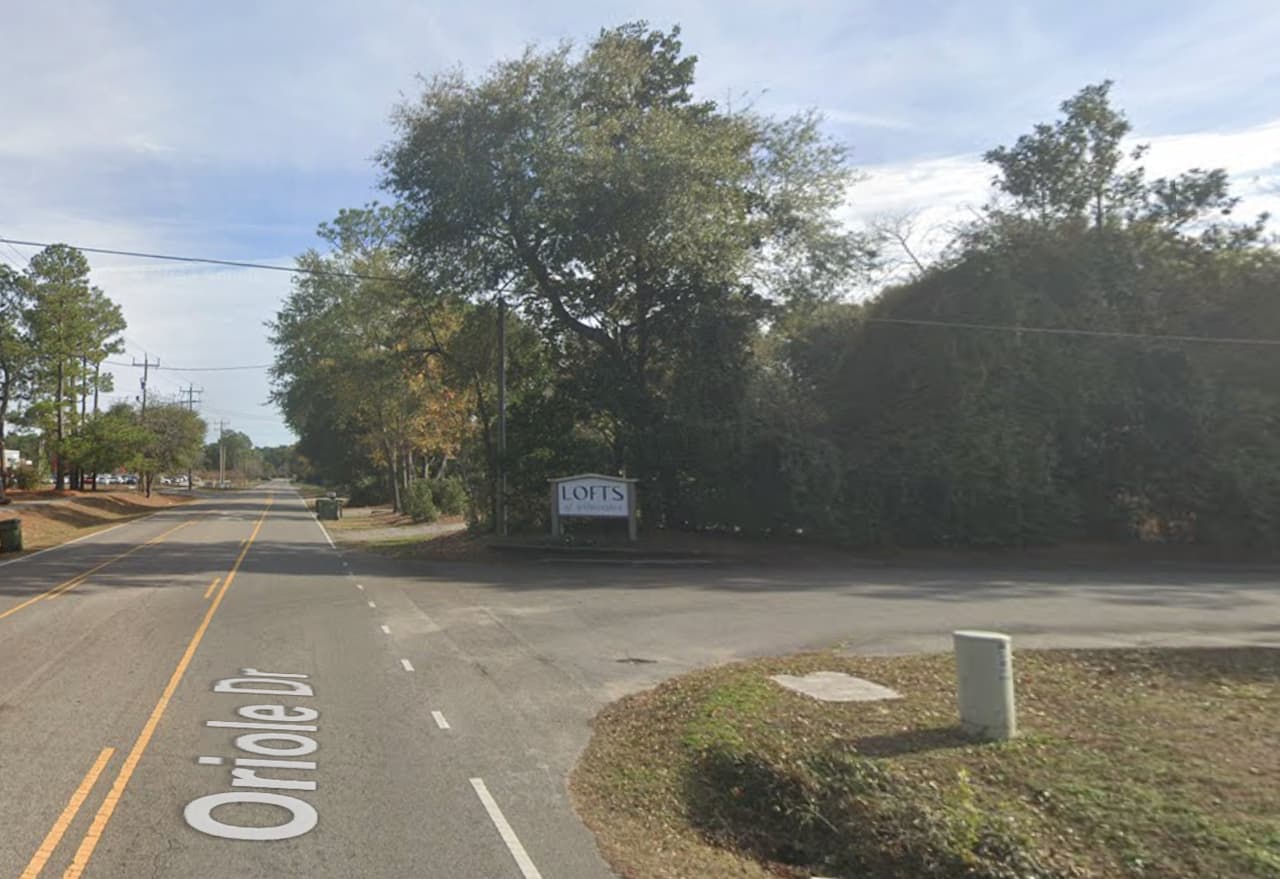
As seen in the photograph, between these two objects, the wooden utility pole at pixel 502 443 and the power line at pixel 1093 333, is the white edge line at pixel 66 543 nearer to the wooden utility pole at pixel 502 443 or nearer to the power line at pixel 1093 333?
the wooden utility pole at pixel 502 443

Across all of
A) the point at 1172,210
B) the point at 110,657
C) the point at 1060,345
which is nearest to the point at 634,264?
the point at 1060,345

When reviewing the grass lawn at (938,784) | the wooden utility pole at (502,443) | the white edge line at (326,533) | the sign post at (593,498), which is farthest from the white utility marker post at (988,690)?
the white edge line at (326,533)

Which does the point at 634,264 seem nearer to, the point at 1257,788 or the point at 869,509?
the point at 869,509

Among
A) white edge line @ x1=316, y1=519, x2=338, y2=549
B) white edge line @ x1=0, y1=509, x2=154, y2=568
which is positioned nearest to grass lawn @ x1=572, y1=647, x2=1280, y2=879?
white edge line @ x1=0, y1=509, x2=154, y2=568

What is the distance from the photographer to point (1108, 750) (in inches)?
262

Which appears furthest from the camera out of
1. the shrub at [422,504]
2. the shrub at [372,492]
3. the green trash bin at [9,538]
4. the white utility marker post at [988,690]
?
the shrub at [372,492]

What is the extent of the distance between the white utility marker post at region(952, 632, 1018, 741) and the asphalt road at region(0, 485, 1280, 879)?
120 inches

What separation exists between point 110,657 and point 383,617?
4.35 meters

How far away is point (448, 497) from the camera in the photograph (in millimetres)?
46750

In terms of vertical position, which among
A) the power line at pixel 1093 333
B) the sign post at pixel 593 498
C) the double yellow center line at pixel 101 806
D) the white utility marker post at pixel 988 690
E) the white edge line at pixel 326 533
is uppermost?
the power line at pixel 1093 333

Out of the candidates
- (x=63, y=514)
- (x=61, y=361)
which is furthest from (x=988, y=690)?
(x=61, y=361)

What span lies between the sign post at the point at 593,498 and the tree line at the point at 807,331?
166 cm

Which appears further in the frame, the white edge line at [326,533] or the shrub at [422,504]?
the shrub at [422,504]

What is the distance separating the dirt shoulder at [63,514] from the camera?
107 feet
